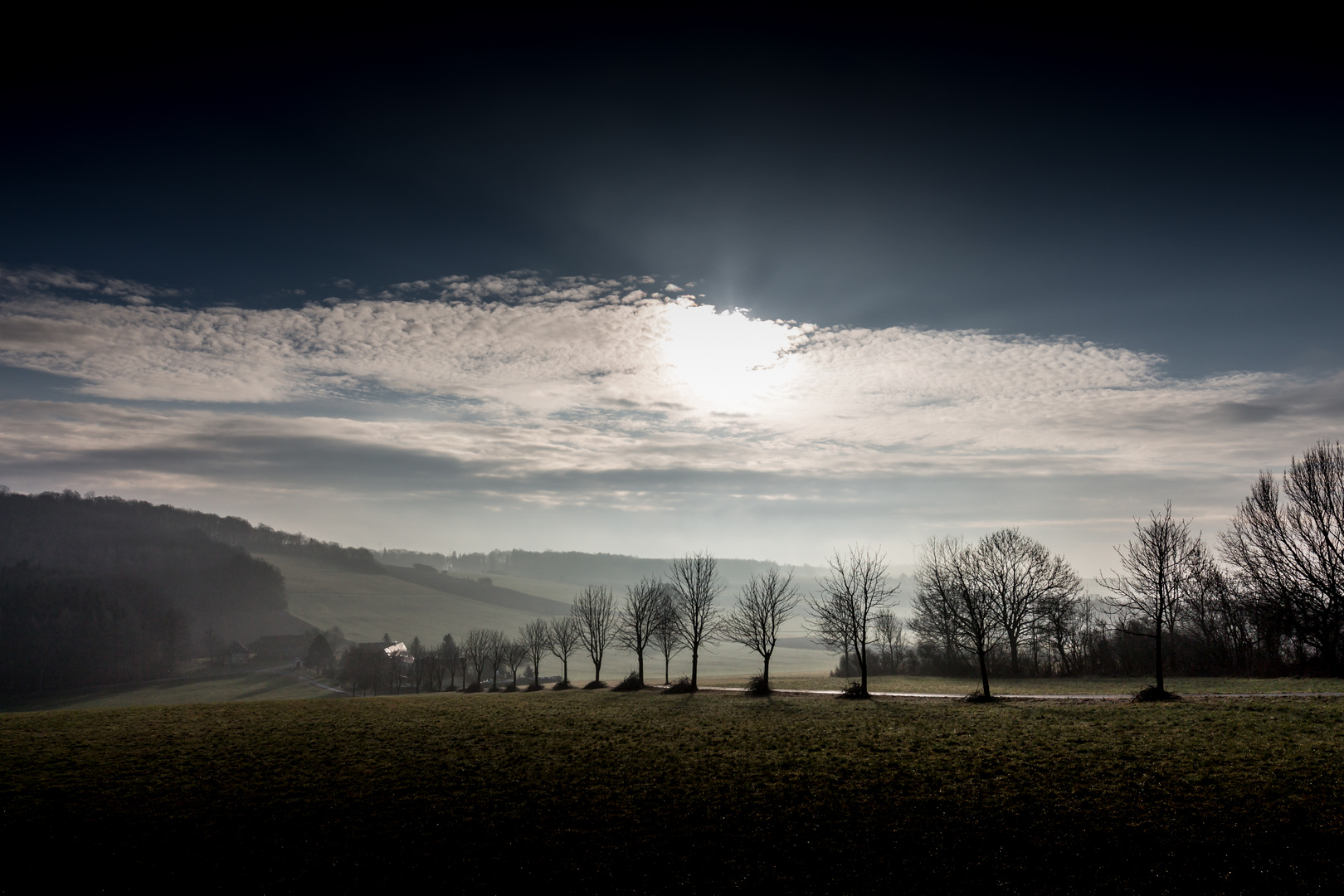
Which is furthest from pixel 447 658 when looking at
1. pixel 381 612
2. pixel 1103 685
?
pixel 381 612

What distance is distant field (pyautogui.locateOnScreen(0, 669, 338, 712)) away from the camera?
9275cm

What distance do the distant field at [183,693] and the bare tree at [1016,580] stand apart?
3947 inches

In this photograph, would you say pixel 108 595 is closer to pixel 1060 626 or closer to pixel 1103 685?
pixel 1103 685

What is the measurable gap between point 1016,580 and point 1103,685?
2148 centimetres

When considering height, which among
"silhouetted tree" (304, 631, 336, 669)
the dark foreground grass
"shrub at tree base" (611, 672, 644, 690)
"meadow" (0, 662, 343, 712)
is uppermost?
the dark foreground grass

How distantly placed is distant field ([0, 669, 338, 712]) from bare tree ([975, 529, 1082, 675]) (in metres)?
100

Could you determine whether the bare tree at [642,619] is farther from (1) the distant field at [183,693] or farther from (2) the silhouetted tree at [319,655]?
(2) the silhouetted tree at [319,655]

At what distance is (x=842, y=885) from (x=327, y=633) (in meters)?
160

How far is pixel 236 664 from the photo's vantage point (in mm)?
131125

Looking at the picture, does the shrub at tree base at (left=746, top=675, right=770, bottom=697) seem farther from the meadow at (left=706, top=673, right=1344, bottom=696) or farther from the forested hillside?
the forested hillside

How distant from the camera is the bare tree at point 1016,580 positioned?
62.3m

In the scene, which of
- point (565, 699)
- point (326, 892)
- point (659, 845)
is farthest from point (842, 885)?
point (565, 699)

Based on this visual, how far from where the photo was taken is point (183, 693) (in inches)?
3959

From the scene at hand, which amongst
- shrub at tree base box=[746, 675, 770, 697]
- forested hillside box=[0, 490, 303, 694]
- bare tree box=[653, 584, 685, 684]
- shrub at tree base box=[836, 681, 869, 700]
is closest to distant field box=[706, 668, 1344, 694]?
shrub at tree base box=[836, 681, 869, 700]
